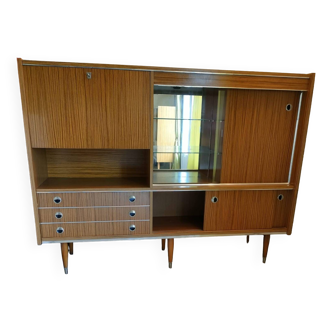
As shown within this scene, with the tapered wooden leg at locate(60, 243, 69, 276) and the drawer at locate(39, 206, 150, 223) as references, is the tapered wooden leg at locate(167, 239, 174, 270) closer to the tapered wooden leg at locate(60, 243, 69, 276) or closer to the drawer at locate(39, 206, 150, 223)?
the drawer at locate(39, 206, 150, 223)

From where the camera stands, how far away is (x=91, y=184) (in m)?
2.00

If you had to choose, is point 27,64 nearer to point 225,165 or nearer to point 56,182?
point 56,182

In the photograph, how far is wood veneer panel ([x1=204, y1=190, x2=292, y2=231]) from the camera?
2055 millimetres

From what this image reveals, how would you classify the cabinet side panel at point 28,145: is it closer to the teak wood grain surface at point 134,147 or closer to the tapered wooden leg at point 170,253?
the teak wood grain surface at point 134,147

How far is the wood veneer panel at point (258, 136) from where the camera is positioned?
6.31 ft

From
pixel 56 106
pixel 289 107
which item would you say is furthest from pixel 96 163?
pixel 289 107

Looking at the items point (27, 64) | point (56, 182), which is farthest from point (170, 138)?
point (27, 64)

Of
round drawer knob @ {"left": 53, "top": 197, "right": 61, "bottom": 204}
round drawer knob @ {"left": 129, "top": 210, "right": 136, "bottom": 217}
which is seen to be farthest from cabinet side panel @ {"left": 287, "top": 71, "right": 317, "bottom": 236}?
round drawer knob @ {"left": 53, "top": 197, "right": 61, "bottom": 204}

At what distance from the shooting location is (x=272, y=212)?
212 cm

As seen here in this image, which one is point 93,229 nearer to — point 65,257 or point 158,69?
point 65,257

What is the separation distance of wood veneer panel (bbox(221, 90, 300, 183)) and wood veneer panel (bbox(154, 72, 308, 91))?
0.19 ft

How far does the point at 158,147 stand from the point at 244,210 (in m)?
1.01

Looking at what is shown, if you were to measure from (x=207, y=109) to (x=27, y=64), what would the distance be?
5.00ft

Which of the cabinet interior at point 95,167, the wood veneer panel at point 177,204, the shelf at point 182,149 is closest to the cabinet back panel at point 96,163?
the cabinet interior at point 95,167
